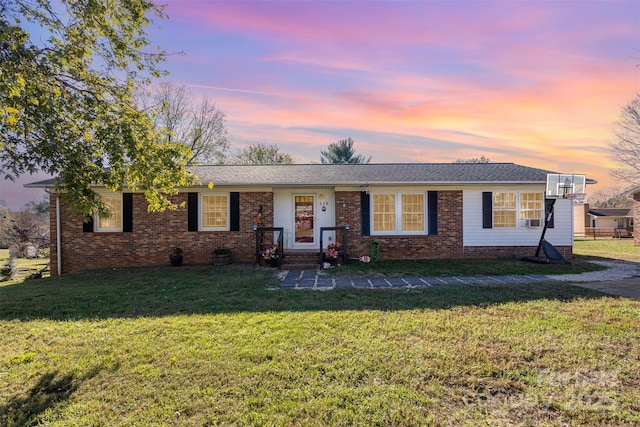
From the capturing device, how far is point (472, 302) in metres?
5.54

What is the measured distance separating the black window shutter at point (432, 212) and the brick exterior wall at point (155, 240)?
5549 mm

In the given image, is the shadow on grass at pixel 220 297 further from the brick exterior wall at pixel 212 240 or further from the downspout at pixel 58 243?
the downspout at pixel 58 243

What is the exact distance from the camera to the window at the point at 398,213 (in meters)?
11.0

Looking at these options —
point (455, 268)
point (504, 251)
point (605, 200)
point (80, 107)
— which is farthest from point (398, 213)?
point (605, 200)

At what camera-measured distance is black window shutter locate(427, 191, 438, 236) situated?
10.9 meters

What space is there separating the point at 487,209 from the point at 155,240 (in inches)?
456

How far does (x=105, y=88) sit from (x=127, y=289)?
435 cm

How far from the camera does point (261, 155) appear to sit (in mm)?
30859

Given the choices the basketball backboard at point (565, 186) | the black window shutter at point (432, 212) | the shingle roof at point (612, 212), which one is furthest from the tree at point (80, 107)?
the shingle roof at point (612, 212)

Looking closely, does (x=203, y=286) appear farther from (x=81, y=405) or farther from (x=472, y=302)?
(x=472, y=302)

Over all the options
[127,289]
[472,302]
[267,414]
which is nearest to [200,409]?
[267,414]

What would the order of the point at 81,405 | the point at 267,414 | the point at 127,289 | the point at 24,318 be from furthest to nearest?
the point at 127,289, the point at 24,318, the point at 81,405, the point at 267,414

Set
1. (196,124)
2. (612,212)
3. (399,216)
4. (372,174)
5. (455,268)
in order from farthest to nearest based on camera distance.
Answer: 1. (612,212)
2. (196,124)
3. (372,174)
4. (399,216)
5. (455,268)

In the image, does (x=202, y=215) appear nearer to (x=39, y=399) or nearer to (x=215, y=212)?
(x=215, y=212)
